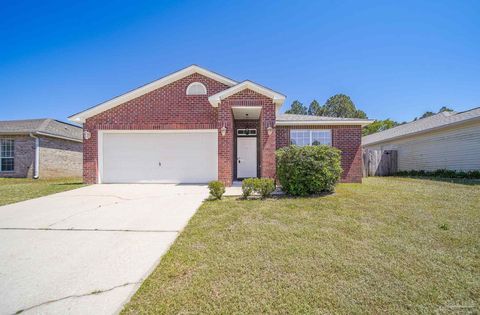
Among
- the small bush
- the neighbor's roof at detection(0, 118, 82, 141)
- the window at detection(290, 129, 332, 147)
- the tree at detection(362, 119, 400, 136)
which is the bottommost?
the small bush

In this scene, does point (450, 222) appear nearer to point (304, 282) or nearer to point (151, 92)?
point (304, 282)

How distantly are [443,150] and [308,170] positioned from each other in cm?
1233

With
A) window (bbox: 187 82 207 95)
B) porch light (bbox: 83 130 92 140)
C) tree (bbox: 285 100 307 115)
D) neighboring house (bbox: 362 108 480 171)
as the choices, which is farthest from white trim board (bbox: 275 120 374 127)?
tree (bbox: 285 100 307 115)

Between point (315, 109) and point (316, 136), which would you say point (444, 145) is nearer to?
point (316, 136)

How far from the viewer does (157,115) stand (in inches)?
421

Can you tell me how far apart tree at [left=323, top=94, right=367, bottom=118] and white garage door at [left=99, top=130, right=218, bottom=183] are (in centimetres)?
3279

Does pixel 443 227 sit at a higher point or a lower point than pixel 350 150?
lower

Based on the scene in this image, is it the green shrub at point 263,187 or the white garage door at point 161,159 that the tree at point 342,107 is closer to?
the white garage door at point 161,159

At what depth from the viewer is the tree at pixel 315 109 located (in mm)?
40062

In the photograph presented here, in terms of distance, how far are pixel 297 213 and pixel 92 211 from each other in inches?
208

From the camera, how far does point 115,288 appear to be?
2463mm

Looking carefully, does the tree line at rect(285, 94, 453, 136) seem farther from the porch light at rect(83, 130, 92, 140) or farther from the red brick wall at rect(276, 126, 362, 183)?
the porch light at rect(83, 130, 92, 140)

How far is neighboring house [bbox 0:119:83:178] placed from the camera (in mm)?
14258

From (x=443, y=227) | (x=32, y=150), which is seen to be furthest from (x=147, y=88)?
(x=443, y=227)
